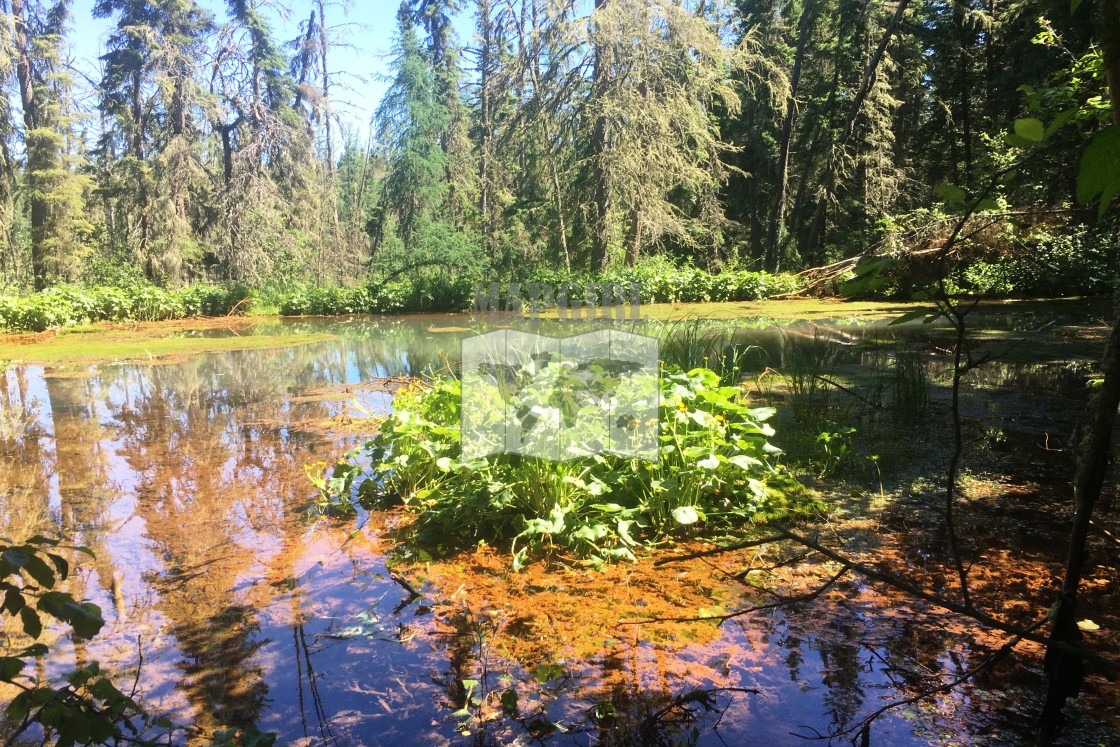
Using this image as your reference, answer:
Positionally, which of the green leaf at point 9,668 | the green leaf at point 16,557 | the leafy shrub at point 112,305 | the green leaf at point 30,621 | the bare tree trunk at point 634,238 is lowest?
the green leaf at point 9,668

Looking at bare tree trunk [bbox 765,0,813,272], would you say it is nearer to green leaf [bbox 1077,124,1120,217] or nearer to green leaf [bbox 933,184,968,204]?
green leaf [bbox 933,184,968,204]

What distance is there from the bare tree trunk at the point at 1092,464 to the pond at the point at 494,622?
47 cm

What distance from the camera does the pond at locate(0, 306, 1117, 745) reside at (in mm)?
2035

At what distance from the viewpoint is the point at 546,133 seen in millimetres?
17141

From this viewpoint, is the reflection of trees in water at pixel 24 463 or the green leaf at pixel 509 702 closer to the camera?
the green leaf at pixel 509 702

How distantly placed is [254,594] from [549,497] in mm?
1376

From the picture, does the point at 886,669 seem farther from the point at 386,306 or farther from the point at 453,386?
the point at 386,306

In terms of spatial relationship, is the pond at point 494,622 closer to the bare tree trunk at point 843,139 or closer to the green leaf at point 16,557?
the green leaf at point 16,557

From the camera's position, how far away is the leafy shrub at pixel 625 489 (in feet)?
10.7

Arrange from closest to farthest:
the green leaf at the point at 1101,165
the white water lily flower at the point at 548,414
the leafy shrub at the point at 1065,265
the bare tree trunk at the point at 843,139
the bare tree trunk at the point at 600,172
A: the green leaf at the point at 1101,165 < the white water lily flower at the point at 548,414 < the leafy shrub at the point at 1065,265 < the bare tree trunk at the point at 600,172 < the bare tree trunk at the point at 843,139

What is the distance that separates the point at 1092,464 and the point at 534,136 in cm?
1743

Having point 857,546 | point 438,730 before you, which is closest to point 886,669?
point 857,546

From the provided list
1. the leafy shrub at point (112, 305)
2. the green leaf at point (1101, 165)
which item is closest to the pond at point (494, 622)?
the green leaf at point (1101, 165)

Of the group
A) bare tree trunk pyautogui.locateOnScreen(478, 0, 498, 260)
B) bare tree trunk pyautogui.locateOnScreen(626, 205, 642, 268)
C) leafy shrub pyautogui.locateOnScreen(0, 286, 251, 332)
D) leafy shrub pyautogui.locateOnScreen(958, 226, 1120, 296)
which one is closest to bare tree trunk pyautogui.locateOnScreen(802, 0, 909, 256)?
leafy shrub pyautogui.locateOnScreen(958, 226, 1120, 296)
